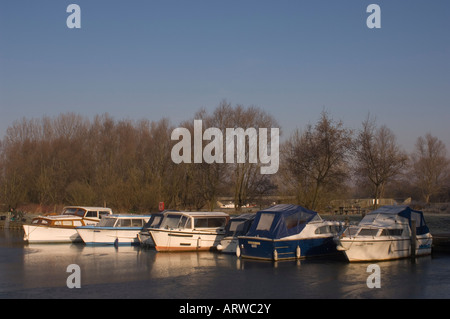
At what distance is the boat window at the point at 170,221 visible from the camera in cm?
3297

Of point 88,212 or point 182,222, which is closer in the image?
point 182,222

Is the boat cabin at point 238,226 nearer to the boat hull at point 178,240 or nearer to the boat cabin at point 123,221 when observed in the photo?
the boat hull at point 178,240

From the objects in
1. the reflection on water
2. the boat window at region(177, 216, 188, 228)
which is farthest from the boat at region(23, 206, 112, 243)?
the boat window at region(177, 216, 188, 228)

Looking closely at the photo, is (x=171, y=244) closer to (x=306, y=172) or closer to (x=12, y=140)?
(x=306, y=172)

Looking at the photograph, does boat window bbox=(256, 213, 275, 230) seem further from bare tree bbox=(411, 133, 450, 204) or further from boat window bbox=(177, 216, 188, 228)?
bare tree bbox=(411, 133, 450, 204)

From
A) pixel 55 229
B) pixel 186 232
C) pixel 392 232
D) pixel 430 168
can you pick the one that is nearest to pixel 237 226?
pixel 186 232

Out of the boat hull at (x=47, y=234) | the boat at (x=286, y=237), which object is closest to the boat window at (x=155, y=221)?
the boat hull at (x=47, y=234)

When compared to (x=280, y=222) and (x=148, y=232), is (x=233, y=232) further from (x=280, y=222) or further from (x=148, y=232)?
(x=148, y=232)

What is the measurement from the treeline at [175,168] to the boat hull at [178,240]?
14.5m

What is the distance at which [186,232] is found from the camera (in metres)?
32.5

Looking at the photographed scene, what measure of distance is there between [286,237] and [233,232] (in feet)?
17.0

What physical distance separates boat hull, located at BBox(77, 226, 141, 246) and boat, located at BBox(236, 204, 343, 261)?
11005 millimetres

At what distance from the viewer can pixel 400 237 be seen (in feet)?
A: 92.2
